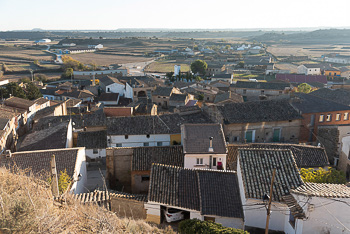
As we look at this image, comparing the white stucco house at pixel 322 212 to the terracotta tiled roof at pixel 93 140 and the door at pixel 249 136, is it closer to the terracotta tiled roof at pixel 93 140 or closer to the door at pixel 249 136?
the door at pixel 249 136

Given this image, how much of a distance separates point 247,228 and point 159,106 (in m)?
27.5

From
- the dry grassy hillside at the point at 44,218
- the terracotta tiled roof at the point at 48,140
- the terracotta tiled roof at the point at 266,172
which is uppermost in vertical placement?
the dry grassy hillside at the point at 44,218

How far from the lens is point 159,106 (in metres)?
37.3

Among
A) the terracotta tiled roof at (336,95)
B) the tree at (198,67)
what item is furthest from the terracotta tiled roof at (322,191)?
the tree at (198,67)

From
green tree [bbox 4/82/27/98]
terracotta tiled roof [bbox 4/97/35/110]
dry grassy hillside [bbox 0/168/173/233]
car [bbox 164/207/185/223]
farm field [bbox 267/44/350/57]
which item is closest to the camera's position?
dry grassy hillside [bbox 0/168/173/233]

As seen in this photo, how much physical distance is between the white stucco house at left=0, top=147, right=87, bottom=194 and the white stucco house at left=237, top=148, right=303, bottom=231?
8.09 m

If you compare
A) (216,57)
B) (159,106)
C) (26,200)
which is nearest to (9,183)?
(26,200)

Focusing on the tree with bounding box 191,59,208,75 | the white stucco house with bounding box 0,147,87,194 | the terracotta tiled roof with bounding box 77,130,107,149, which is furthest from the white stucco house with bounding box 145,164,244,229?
the tree with bounding box 191,59,208,75

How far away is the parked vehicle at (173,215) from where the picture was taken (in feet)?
38.3

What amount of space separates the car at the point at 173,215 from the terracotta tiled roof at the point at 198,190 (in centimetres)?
40

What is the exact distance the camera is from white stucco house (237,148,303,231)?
Answer: 10.2 meters

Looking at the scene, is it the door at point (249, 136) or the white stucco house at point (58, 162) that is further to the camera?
the door at point (249, 136)

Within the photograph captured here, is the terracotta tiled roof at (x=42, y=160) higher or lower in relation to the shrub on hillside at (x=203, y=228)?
lower

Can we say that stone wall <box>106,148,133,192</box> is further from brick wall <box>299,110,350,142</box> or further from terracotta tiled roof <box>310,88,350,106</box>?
terracotta tiled roof <box>310,88,350,106</box>
